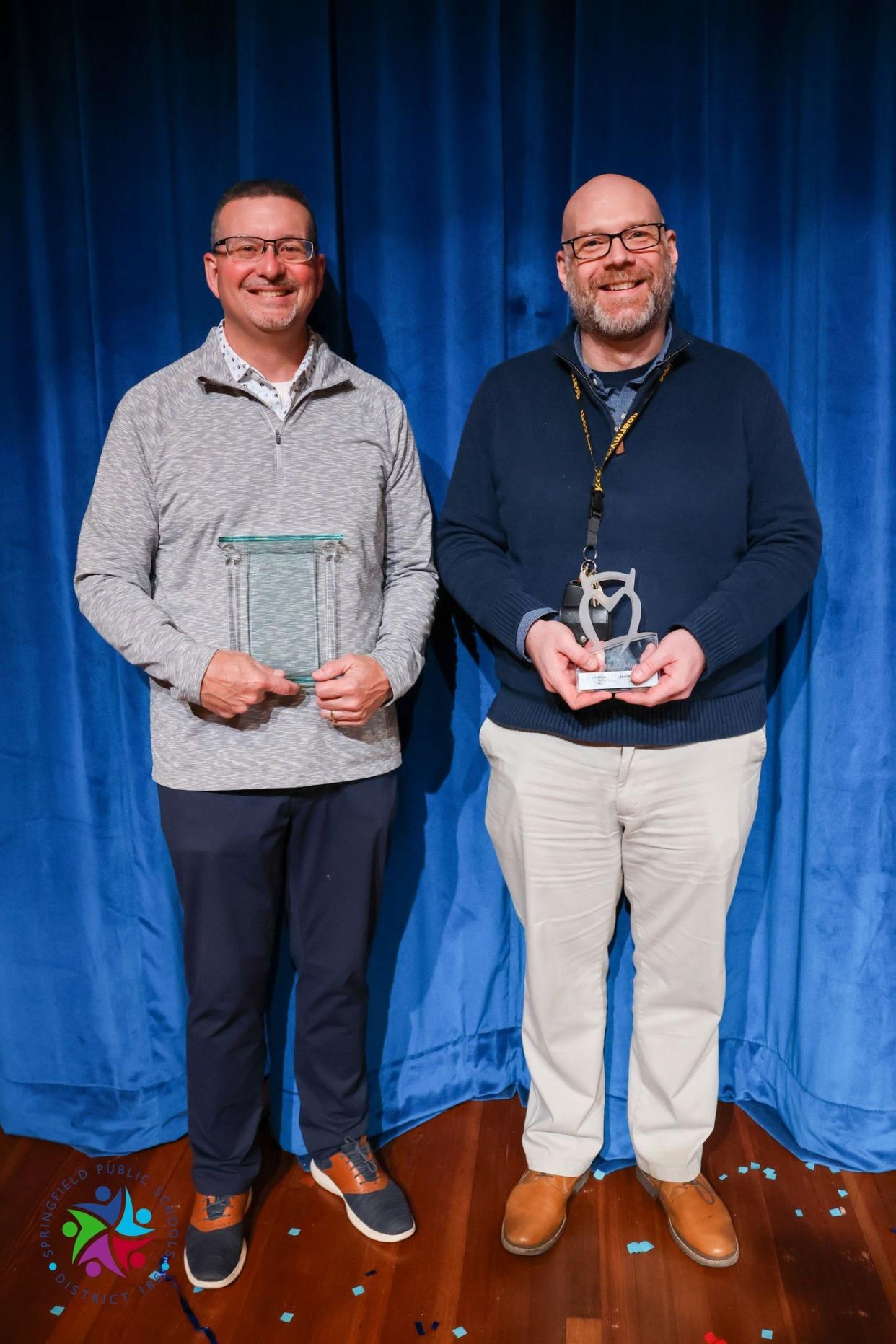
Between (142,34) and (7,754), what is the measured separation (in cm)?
138

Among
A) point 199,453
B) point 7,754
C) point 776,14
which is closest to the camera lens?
point 199,453

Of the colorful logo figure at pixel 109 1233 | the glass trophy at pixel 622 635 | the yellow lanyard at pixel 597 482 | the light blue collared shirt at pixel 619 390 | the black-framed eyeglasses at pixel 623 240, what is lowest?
the colorful logo figure at pixel 109 1233

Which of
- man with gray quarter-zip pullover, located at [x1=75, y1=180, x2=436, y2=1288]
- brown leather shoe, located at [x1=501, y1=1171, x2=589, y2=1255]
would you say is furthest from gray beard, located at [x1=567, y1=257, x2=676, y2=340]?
brown leather shoe, located at [x1=501, y1=1171, x2=589, y2=1255]

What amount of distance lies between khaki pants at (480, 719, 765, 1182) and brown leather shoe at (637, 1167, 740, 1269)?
28 mm

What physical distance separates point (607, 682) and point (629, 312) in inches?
24.1

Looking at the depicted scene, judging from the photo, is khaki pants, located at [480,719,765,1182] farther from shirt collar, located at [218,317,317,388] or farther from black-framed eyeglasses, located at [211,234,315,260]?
black-framed eyeglasses, located at [211,234,315,260]

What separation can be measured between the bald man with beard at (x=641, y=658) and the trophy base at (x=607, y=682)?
16 mm

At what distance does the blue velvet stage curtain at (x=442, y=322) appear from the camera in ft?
6.24

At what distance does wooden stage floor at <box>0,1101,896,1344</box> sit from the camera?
5.59 ft

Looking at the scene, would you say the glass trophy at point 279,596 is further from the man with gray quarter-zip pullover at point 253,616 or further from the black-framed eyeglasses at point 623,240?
the black-framed eyeglasses at point 623,240

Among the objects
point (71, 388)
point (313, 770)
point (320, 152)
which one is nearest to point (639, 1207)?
point (313, 770)

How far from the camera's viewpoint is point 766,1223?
192 centimetres

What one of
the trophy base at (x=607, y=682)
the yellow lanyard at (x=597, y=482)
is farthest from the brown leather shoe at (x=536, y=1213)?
the yellow lanyard at (x=597, y=482)

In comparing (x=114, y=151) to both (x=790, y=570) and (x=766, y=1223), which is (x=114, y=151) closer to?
(x=790, y=570)
